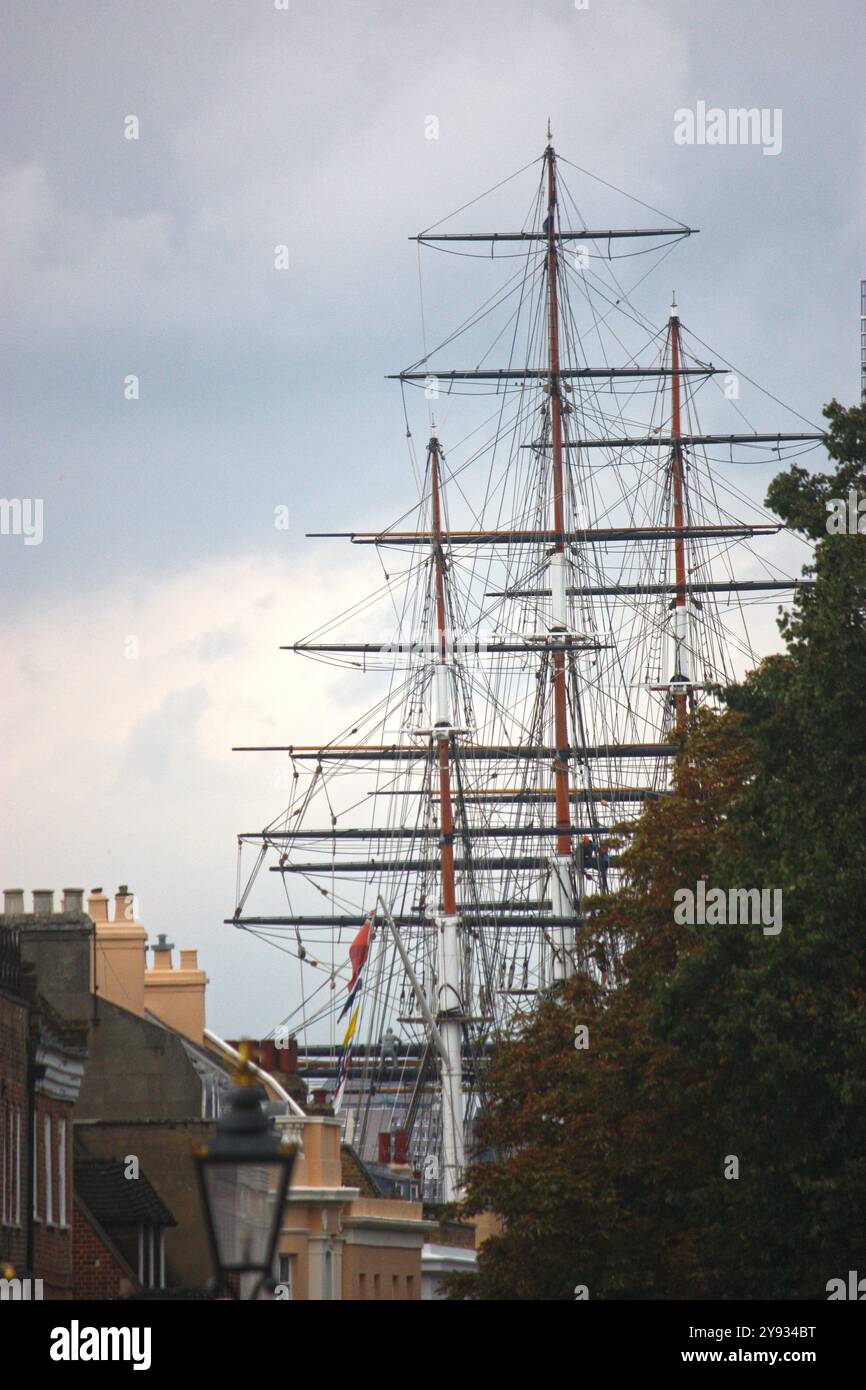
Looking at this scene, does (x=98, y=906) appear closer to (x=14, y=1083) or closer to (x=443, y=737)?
(x=14, y=1083)

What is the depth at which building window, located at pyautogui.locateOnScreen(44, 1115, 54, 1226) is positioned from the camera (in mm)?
37625

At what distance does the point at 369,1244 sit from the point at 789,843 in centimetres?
2538

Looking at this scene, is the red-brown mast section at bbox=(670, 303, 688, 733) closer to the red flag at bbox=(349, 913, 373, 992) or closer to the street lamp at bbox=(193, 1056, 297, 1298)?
the red flag at bbox=(349, 913, 373, 992)

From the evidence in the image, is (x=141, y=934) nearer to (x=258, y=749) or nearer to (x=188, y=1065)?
(x=188, y=1065)

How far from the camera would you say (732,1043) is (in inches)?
1548

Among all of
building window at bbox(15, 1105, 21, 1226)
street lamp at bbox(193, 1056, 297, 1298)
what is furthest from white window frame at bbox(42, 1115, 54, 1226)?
street lamp at bbox(193, 1056, 297, 1298)

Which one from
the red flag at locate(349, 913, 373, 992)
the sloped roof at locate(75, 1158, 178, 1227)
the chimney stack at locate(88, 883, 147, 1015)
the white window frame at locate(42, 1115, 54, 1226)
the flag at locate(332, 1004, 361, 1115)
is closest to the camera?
the white window frame at locate(42, 1115, 54, 1226)

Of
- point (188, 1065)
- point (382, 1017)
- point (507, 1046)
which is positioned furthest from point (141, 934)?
point (382, 1017)

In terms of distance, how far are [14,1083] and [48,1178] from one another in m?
3.53

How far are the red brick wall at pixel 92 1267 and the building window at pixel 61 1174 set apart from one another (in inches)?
57.1

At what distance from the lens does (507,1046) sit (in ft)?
173

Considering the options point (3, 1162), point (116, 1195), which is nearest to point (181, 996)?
point (116, 1195)

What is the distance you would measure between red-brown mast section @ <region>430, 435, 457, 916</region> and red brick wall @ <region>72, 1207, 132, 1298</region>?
54912 millimetres

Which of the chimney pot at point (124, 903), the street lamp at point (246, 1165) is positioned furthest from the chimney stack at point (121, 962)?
the street lamp at point (246, 1165)
